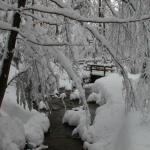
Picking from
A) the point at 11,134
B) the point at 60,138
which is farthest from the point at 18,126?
the point at 60,138

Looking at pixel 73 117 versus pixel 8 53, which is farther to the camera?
pixel 73 117

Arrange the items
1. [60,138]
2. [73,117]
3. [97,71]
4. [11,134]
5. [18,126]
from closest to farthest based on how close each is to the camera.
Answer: [11,134]
[18,126]
[60,138]
[73,117]
[97,71]

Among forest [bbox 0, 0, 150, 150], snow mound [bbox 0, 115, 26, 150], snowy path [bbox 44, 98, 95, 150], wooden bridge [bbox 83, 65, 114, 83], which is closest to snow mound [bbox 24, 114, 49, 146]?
forest [bbox 0, 0, 150, 150]

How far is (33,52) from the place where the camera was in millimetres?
4414

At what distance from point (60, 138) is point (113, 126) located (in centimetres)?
207

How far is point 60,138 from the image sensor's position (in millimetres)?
11586

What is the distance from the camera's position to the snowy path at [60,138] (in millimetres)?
10719

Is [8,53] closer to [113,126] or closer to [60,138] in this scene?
[113,126]

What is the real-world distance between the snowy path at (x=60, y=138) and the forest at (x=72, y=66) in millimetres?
31

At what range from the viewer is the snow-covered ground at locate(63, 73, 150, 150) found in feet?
23.9

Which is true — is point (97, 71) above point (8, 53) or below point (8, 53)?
below

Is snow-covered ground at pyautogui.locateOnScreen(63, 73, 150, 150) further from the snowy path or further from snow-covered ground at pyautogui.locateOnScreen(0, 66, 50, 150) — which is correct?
snow-covered ground at pyautogui.locateOnScreen(0, 66, 50, 150)

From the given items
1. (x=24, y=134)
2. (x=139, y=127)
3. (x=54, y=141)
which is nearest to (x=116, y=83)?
(x=54, y=141)

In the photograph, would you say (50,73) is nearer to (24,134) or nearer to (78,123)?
(24,134)
